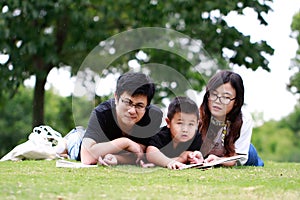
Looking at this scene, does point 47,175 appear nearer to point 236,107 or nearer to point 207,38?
point 236,107

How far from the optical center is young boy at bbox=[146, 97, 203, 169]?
4.76 m

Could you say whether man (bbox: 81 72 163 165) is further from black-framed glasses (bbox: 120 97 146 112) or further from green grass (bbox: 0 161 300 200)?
green grass (bbox: 0 161 300 200)

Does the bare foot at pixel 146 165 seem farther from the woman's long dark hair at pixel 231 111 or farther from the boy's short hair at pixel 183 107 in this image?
the woman's long dark hair at pixel 231 111

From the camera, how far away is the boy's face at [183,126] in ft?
15.6

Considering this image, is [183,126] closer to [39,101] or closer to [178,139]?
[178,139]

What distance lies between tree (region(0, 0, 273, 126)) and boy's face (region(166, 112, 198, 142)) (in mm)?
4375

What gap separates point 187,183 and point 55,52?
6716 mm

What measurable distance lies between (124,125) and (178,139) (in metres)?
0.49

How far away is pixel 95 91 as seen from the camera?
656 centimetres

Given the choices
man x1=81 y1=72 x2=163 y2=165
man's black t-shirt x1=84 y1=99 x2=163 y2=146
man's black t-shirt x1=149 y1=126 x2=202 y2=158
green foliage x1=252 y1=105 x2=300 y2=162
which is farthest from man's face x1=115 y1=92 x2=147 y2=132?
green foliage x1=252 y1=105 x2=300 y2=162

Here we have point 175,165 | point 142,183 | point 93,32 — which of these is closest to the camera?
point 142,183

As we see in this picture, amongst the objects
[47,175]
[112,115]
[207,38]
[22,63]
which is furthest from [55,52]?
[47,175]

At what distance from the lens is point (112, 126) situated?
16.2 feet

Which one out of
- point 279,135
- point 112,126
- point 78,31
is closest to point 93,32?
point 78,31
